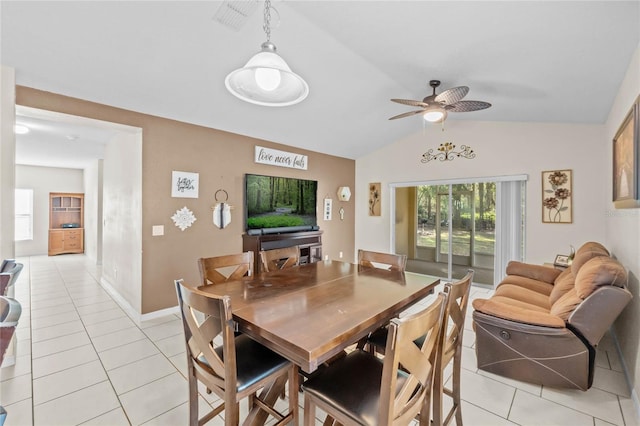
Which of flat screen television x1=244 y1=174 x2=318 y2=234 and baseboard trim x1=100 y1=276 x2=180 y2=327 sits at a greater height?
flat screen television x1=244 y1=174 x2=318 y2=234

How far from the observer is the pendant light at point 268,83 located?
5.09ft

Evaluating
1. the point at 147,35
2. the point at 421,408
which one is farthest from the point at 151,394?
the point at 147,35

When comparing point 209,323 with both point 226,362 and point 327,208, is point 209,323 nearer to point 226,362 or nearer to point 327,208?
point 226,362

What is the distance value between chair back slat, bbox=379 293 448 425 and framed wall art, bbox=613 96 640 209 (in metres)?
2.02

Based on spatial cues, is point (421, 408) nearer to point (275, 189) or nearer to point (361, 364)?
point (361, 364)

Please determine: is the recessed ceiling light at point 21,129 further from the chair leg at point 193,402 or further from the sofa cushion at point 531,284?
the sofa cushion at point 531,284

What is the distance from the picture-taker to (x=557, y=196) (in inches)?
161

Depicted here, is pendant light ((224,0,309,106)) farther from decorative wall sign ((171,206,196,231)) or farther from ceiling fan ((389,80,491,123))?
decorative wall sign ((171,206,196,231))

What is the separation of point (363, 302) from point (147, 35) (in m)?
2.70

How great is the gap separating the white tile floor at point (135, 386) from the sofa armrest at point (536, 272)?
763mm

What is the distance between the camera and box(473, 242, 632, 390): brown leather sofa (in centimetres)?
194

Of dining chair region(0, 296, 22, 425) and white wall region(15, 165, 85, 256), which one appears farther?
white wall region(15, 165, 85, 256)

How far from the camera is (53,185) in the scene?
7.81 metres

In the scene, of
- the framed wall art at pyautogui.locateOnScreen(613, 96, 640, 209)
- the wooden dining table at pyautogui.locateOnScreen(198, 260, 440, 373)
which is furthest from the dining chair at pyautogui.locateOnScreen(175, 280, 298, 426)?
the framed wall art at pyautogui.locateOnScreen(613, 96, 640, 209)
